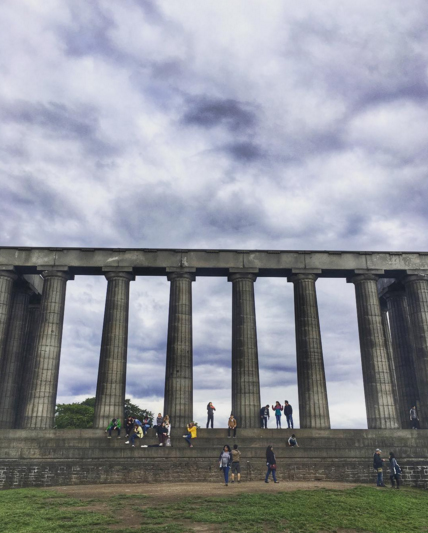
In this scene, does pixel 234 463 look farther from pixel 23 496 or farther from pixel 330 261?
pixel 330 261

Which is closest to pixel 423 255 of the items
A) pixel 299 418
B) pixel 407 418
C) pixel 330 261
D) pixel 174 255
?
pixel 330 261

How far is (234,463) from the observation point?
2652cm

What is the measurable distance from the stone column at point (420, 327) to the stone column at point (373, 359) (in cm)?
280

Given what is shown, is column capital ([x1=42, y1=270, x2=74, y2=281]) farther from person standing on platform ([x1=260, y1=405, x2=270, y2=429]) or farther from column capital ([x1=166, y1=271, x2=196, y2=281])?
person standing on platform ([x1=260, y1=405, x2=270, y2=429])

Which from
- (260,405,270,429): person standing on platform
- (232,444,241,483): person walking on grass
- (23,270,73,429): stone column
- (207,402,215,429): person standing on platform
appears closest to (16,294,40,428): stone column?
(23,270,73,429): stone column

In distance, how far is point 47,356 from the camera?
130 ft

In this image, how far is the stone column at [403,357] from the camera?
45.0m

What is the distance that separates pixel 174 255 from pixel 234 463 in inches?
848

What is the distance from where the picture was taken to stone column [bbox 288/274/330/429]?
3884 cm

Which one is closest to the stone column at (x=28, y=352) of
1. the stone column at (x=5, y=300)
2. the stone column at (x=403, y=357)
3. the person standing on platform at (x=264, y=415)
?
the stone column at (x=5, y=300)

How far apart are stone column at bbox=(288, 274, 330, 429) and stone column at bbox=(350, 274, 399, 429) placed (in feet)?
12.7

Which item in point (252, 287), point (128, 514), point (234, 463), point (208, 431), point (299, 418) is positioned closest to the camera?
point (128, 514)

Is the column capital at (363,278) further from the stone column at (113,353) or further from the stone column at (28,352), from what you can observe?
the stone column at (28,352)

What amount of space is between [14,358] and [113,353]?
39.0 ft
